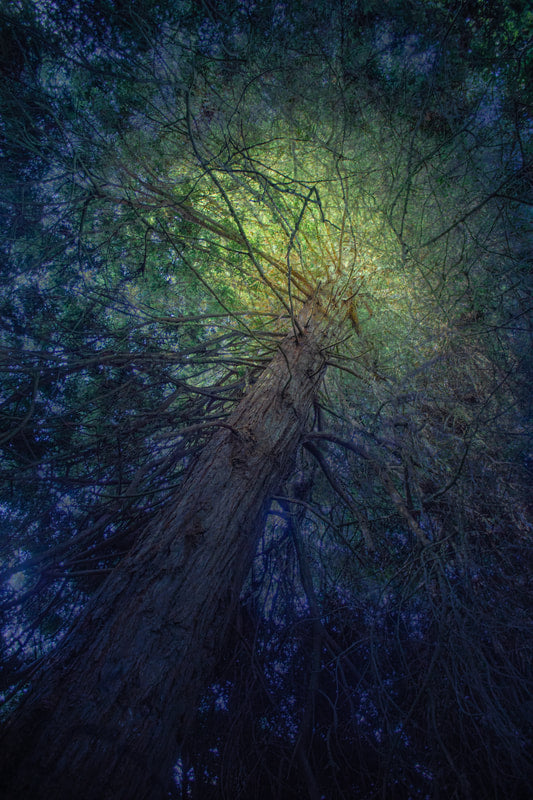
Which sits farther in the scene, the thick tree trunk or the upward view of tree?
the upward view of tree

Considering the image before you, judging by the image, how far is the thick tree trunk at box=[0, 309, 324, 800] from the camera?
0.90 metres

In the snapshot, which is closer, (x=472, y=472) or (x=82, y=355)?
(x=472, y=472)

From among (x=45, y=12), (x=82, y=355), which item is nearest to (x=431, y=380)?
(x=82, y=355)

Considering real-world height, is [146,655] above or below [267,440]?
below

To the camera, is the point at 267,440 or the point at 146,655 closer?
the point at 146,655

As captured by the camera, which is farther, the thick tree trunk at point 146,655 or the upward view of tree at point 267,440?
the upward view of tree at point 267,440

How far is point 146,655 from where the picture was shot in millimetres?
1113

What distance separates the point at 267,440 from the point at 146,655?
1.15 meters

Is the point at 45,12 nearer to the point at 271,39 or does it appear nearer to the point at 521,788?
the point at 271,39

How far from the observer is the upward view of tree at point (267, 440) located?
126 centimetres

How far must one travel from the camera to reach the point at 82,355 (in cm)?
223

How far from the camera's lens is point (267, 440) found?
200 cm

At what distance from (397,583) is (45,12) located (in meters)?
3.79

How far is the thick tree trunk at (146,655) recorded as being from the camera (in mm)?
901
